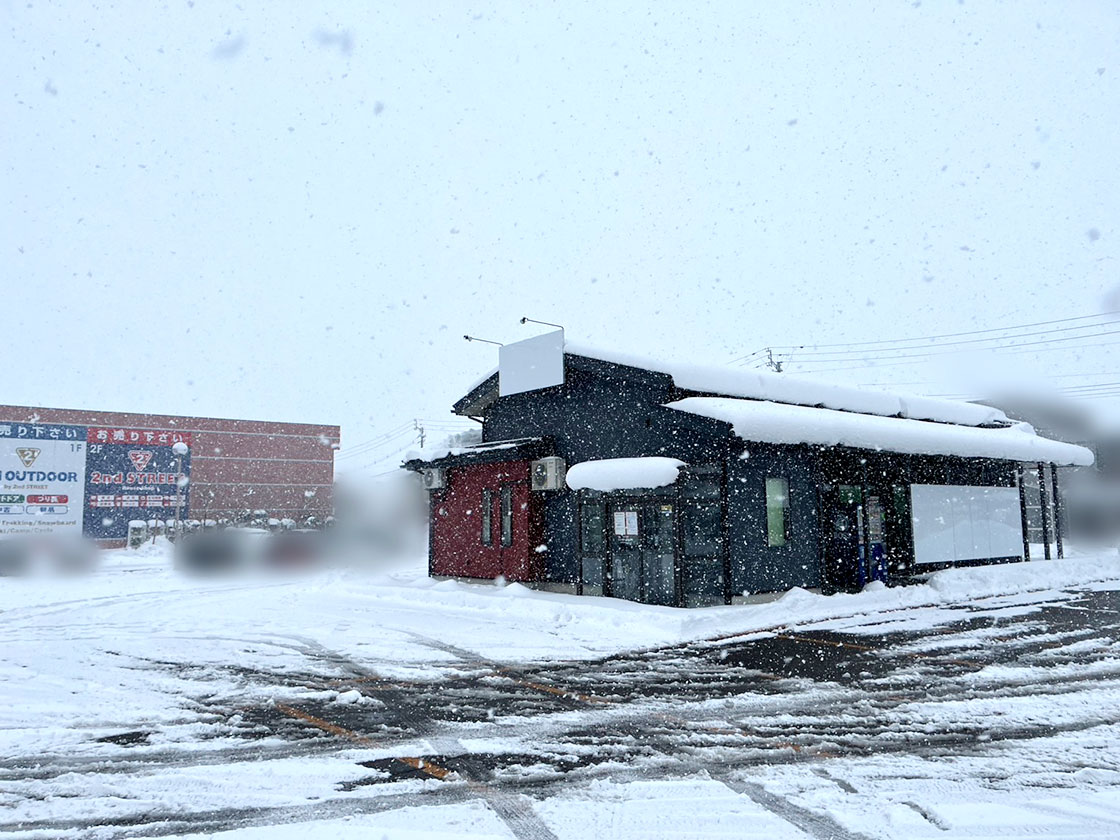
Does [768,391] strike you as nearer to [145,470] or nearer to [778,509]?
[778,509]

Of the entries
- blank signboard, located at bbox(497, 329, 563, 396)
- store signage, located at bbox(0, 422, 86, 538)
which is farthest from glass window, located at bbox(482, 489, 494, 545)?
store signage, located at bbox(0, 422, 86, 538)

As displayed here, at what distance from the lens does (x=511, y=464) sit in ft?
63.5

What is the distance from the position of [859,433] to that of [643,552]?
504 cm

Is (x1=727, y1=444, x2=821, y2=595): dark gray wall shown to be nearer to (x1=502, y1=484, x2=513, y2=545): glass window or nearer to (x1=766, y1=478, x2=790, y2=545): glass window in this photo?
(x1=766, y1=478, x2=790, y2=545): glass window

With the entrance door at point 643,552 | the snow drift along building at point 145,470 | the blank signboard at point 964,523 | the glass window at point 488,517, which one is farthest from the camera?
the snow drift along building at point 145,470

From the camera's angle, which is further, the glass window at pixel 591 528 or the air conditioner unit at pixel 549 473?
the air conditioner unit at pixel 549 473

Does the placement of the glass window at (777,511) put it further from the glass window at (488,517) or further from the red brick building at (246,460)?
the red brick building at (246,460)

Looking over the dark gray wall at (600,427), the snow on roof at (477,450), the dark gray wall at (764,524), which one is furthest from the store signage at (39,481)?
the dark gray wall at (764,524)

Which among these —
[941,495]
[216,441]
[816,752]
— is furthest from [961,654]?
[216,441]

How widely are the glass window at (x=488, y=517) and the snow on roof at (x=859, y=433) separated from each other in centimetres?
623

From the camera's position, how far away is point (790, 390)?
734 inches

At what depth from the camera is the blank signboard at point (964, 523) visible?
1883cm

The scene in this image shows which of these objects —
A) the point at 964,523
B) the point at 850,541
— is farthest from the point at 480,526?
the point at 964,523

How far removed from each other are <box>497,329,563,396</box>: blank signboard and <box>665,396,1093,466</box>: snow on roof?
3.84m
